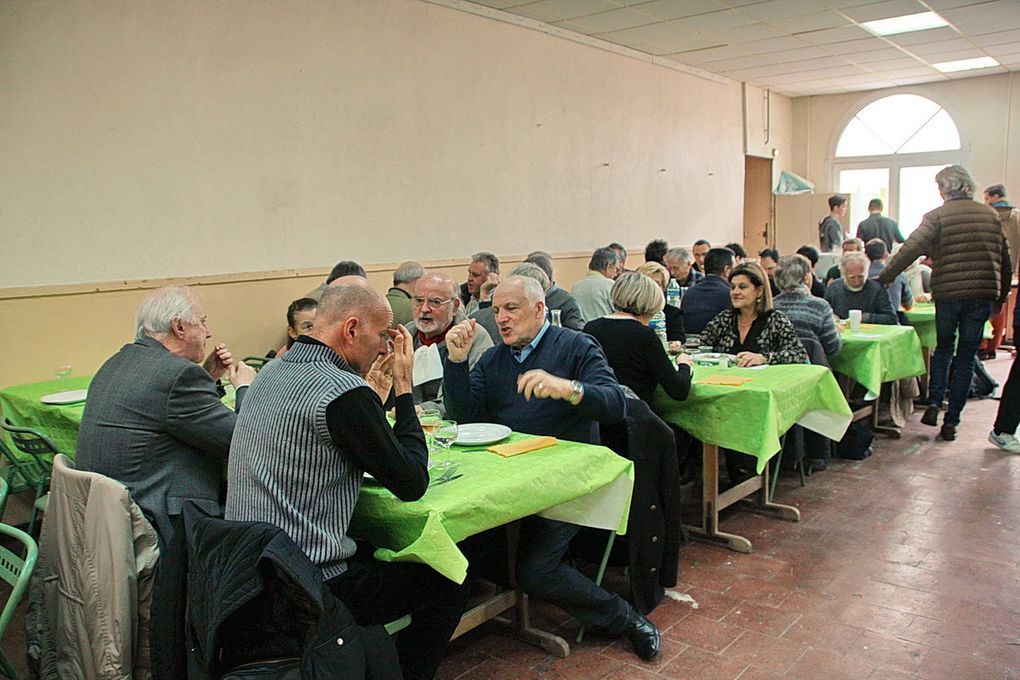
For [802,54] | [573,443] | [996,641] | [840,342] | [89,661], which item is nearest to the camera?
[89,661]

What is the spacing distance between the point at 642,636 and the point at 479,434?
93cm

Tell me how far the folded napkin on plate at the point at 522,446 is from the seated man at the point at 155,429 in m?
0.85

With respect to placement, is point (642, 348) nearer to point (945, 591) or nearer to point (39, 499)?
point (945, 591)

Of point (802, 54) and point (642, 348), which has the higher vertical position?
point (802, 54)

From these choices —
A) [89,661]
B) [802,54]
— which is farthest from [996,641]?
[802,54]

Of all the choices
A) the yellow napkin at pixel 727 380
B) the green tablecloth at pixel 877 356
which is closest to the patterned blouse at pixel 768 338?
the yellow napkin at pixel 727 380

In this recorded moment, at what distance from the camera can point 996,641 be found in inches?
115

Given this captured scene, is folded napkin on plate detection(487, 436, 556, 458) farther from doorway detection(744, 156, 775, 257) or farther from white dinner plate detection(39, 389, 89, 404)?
doorway detection(744, 156, 775, 257)

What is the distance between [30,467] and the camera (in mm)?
3729

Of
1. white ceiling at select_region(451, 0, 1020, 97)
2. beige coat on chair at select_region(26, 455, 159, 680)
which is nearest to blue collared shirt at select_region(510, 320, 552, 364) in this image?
beige coat on chair at select_region(26, 455, 159, 680)

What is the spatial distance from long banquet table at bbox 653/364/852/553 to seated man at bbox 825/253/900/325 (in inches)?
74.2

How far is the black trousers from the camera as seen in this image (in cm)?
218

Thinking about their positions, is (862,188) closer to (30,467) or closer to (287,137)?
(287,137)

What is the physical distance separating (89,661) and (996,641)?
297 cm
